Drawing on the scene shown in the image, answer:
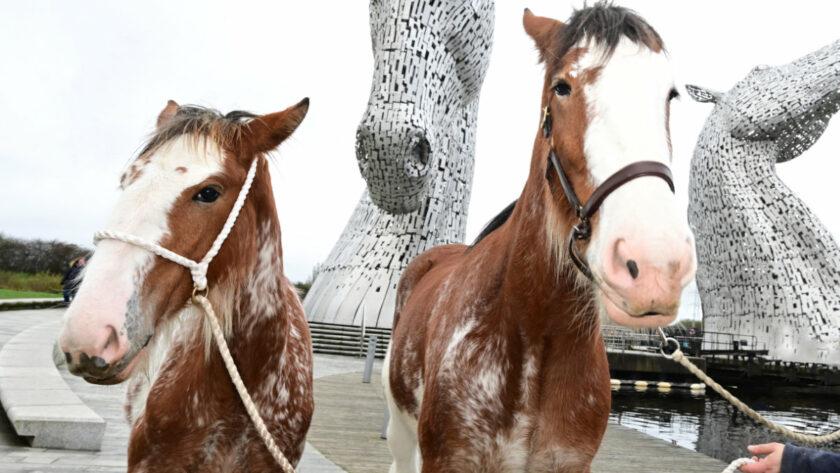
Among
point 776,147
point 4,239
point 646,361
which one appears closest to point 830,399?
point 646,361

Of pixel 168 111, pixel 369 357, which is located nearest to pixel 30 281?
pixel 369 357

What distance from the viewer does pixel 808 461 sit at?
7.36 feet

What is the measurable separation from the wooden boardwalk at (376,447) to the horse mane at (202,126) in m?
3.38

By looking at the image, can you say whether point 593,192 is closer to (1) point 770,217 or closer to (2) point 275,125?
(2) point 275,125

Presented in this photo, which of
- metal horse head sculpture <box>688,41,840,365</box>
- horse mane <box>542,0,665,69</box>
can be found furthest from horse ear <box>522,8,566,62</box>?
metal horse head sculpture <box>688,41,840,365</box>

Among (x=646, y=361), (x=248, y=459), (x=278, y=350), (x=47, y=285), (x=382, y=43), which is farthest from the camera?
(x=47, y=285)

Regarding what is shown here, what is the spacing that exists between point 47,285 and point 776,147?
28514 mm

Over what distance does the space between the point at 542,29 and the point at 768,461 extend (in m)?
1.76

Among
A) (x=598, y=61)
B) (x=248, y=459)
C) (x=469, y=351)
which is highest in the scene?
(x=598, y=61)

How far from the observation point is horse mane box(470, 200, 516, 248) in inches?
132

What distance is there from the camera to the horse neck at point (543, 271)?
7.93 ft

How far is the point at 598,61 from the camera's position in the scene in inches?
86.8

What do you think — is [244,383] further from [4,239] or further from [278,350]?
[4,239]

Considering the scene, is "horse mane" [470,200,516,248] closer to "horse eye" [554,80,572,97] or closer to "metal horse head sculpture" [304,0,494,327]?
"horse eye" [554,80,572,97]
